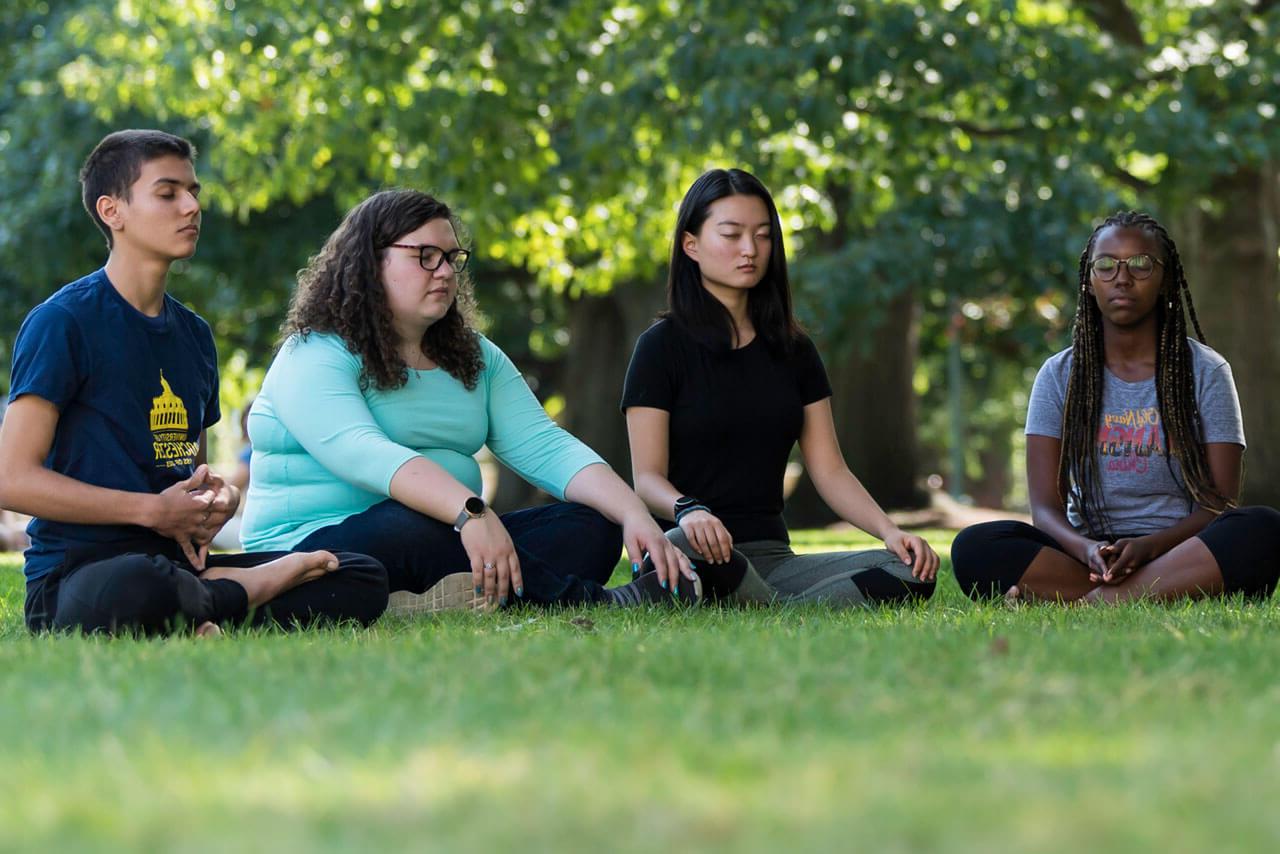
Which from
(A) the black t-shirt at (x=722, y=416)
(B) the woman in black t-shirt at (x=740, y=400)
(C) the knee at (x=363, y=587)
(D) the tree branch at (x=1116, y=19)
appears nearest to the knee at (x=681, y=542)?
(B) the woman in black t-shirt at (x=740, y=400)

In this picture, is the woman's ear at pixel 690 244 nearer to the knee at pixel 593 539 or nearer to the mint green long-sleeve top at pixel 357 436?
the mint green long-sleeve top at pixel 357 436

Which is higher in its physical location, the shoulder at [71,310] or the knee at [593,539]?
the shoulder at [71,310]

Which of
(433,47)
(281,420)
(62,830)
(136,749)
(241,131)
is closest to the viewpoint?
(62,830)

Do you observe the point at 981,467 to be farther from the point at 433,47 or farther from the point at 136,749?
the point at 136,749

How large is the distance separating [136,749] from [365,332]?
3.38 metres

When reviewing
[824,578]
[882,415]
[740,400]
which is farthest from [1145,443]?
[882,415]

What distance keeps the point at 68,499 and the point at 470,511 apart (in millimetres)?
1267

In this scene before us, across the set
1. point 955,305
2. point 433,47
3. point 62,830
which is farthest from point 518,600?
point 955,305

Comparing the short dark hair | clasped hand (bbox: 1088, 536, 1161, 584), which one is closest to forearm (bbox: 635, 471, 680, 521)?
clasped hand (bbox: 1088, 536, 1161, 584)

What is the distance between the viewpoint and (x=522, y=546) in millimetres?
6551

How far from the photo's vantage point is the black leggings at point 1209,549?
20.8 ft

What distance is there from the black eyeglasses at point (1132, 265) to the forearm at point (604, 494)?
76.4 inches

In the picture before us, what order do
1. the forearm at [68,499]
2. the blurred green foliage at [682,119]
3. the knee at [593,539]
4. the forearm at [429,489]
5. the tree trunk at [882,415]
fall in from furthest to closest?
the tree trunk at [882,415]
the blurred green foliage at [682,119]
the knee at [593,539]
the forearm at [429,489]
the forearm at [68,499]

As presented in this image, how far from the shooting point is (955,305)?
22828mm
